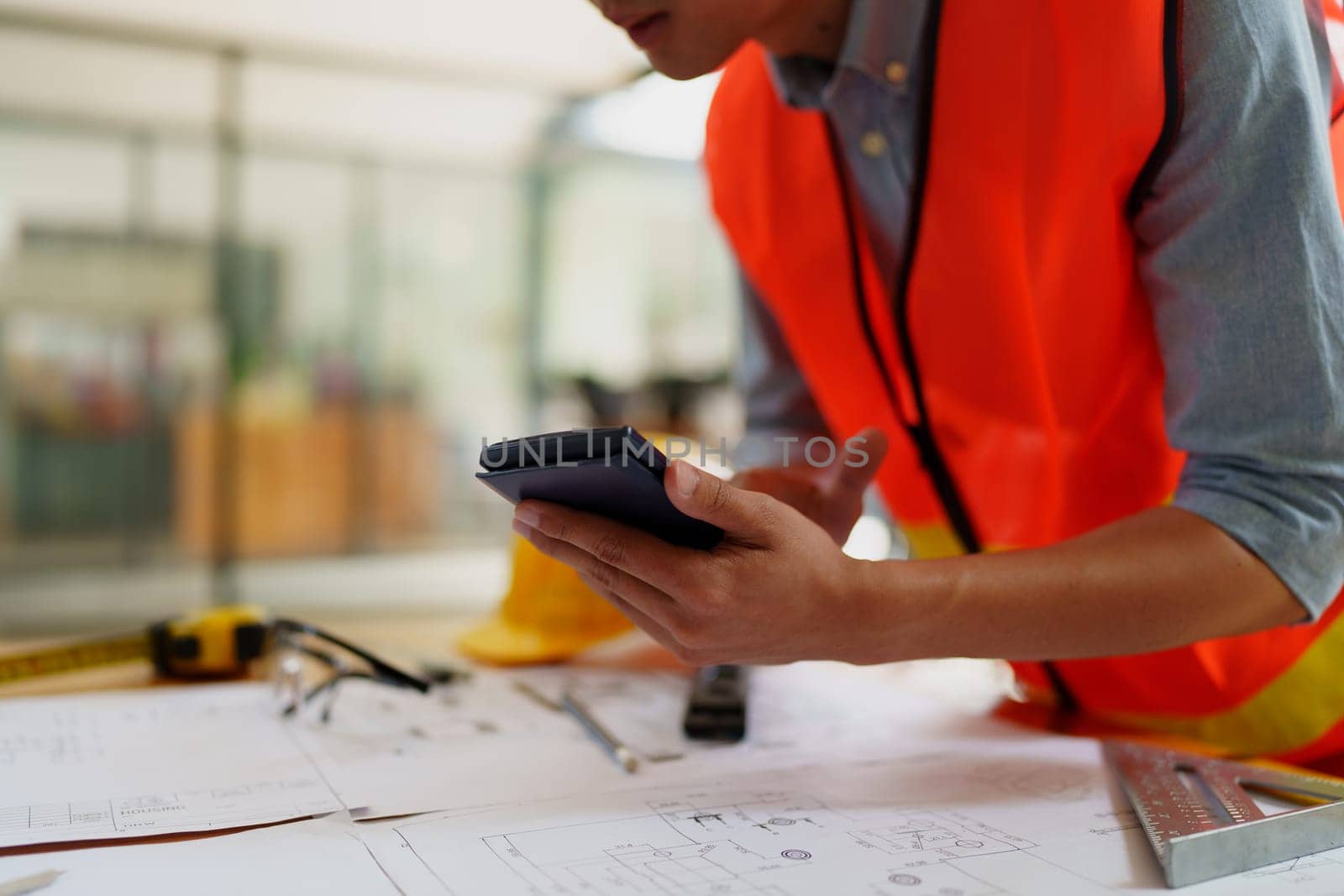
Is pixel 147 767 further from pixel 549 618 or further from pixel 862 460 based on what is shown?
pixel 862 460

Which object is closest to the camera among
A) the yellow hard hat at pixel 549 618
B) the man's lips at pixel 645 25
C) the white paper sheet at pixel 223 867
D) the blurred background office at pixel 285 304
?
the white paper sheet at pixel 223 867

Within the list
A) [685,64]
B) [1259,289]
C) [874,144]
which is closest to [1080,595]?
[1259,289]

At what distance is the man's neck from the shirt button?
0.10 metres

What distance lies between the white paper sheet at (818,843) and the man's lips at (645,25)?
0.62m

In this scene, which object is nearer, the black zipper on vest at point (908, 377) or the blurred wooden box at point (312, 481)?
the black zipper on vest at point (908, 377)

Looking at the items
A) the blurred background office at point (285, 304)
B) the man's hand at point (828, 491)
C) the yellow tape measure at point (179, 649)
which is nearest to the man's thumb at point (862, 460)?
the man's hand at point (828, 491)

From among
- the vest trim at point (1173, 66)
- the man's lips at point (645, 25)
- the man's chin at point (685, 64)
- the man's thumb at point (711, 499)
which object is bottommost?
the man's thumb at point (711, 499)

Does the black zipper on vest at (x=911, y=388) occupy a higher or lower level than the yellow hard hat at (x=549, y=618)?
higher

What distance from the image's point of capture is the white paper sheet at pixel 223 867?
19.4 inches

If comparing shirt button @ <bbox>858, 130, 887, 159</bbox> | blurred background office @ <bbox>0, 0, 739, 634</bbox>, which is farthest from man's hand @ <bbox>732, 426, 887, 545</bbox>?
blurred background office @ <bbox>0, 0, 739, 634</bbox>

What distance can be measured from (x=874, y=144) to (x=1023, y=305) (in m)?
0.20

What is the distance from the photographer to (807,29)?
94 centimetres

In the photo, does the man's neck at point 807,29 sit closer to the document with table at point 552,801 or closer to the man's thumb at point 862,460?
the man's thumb at point 862,460

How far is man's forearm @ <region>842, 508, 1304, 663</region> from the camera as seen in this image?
67 centimetres
